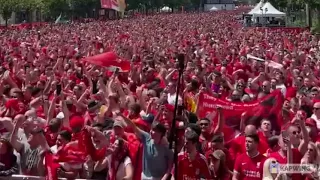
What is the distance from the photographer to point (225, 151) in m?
7.97

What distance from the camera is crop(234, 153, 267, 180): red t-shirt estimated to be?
714cm

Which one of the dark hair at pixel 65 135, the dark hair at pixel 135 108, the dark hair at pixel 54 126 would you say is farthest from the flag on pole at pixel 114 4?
the dark hair at pixel 65 135

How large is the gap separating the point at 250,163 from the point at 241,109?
3143 millimetres

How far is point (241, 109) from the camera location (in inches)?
406

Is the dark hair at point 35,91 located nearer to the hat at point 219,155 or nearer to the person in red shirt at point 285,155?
the hat at point 219,155

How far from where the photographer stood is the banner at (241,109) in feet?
32.2

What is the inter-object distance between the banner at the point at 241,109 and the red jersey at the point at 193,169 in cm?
210

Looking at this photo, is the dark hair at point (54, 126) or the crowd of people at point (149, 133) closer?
A: the crowd of people at point (149, 133)

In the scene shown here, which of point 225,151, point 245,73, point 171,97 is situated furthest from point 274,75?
point 225,151

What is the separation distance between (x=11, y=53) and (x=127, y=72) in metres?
7.11

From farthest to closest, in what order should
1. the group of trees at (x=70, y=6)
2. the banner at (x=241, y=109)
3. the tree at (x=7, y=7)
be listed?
the tree at (x=7, y=7)
the group of trees at (x=70, y=6)
the banner at (x=241, y=109)

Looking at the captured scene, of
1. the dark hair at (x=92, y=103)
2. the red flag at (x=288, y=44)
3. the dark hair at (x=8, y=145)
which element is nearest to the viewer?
the dark hair at (x=8, y=145)

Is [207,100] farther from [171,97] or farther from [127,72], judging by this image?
[127,72]

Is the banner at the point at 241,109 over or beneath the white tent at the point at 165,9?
beneath
